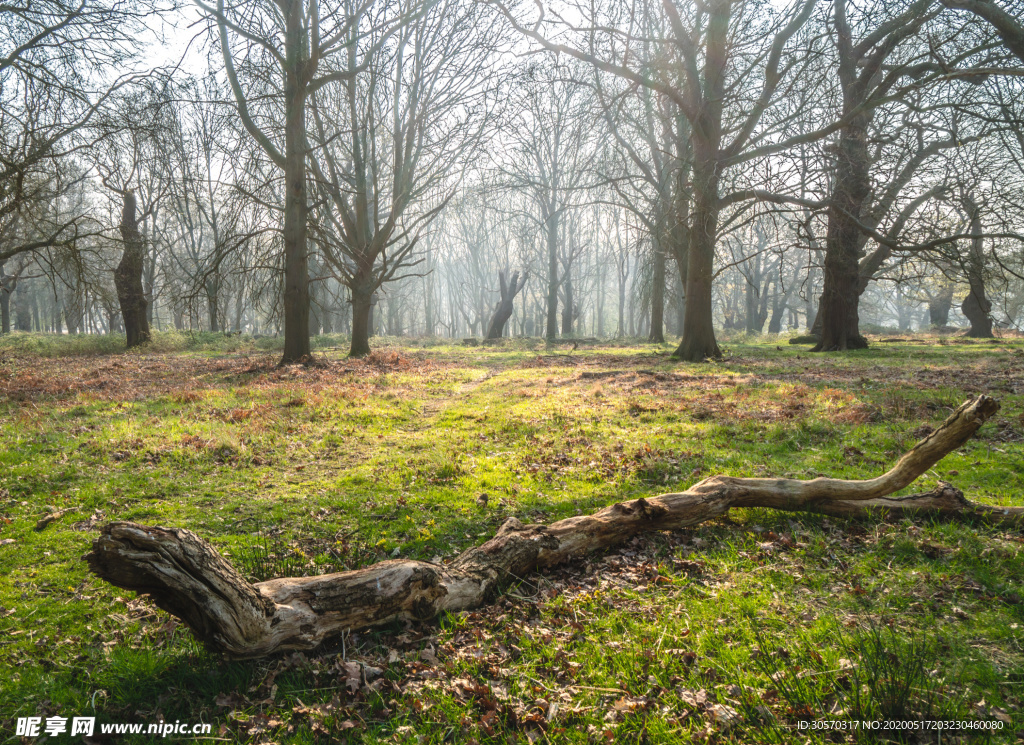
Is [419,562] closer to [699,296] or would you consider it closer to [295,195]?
[295,195]

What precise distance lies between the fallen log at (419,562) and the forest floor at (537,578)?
0.15 metres

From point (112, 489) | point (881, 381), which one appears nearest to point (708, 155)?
point (881, 381)

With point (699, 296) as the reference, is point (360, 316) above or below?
below

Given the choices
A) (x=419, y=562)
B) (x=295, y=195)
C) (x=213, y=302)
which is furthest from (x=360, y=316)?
(x=419, y=562)

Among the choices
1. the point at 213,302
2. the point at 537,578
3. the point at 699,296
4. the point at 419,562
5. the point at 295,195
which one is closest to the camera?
the point at 419,562

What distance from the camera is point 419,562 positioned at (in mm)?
3604

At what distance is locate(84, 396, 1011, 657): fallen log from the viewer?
106 inches

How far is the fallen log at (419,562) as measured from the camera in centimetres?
269

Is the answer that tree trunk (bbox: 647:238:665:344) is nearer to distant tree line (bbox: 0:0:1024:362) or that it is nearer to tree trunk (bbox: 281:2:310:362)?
distant tree line (bbox: 0:0:1024:362)

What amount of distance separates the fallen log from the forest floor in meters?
0.15

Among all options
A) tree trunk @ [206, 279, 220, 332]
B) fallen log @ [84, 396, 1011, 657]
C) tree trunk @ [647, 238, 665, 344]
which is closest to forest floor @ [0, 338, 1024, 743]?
fallen log @ [84, 396, 1011, 657]

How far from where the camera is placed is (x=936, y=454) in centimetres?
419

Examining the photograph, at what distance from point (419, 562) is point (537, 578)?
98 cm

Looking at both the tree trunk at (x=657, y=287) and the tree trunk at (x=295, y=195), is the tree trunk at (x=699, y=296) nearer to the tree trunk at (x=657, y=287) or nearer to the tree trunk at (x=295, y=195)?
the tree trunk at (x=657, y=287)
